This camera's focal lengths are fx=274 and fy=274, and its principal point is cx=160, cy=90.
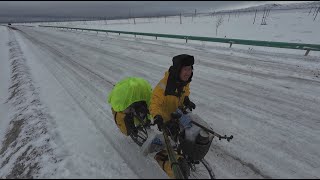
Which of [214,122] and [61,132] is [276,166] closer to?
[214,122]

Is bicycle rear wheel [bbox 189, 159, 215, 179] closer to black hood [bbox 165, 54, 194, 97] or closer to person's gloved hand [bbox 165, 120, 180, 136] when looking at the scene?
person's gloved hand [bbox 165, 120, 180, 136]

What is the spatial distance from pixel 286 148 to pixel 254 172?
1.05 metres

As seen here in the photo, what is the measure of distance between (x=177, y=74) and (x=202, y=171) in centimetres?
149

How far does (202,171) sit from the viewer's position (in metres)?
4.06

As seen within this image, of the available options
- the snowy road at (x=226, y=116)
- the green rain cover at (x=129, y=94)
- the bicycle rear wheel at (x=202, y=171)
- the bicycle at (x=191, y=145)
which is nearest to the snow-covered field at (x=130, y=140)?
the snowy road at (x=226, y=116)

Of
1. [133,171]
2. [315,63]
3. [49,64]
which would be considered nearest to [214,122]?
[133,171]

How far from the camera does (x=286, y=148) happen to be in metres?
4.69

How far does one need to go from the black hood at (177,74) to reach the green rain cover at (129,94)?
35.5 inches

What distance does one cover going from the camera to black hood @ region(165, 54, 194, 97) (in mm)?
4012

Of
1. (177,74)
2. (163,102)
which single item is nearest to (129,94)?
(163,102)

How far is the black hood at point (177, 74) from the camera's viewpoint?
401 cm

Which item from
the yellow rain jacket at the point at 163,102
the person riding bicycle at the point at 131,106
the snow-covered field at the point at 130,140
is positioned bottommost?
the snow-covered field at the point at 130,140

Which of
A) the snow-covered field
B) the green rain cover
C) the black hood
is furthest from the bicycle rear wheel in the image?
the green rain cover

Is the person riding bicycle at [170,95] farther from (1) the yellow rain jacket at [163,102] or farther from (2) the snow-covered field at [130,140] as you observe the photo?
(2) the snow-covered field at [130,140]
